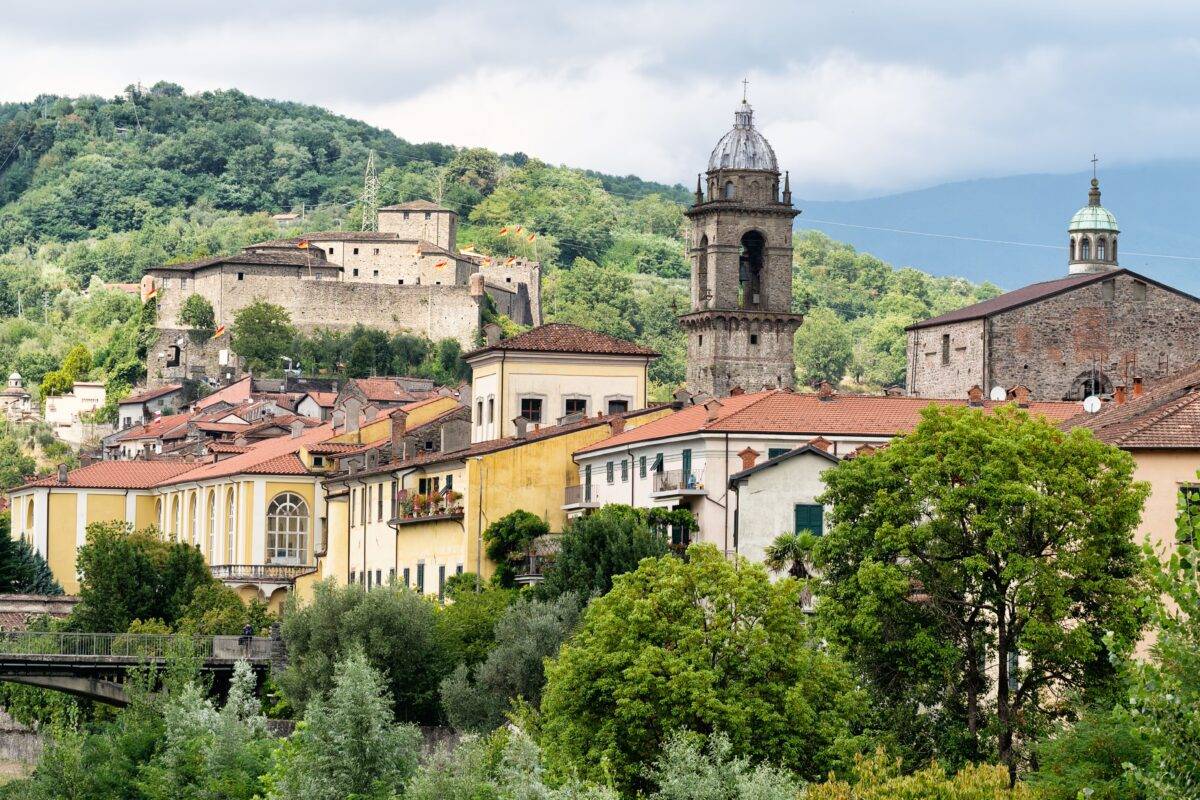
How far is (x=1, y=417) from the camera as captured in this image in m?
165

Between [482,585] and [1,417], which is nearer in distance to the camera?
[482,585]

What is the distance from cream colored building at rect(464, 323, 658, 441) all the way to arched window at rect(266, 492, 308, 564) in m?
13.7

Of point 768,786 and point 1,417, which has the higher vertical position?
point 1,417

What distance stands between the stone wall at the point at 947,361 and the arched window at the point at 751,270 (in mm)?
23627

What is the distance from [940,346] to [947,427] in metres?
33.7

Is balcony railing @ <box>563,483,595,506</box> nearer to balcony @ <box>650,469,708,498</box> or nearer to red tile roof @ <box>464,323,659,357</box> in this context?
balcony @ <box>650,469,708,498</box>

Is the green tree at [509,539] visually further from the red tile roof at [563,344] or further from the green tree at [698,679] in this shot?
the green tree at [698,679]

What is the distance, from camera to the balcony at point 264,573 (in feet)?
274

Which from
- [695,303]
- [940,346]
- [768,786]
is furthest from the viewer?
[695,303]

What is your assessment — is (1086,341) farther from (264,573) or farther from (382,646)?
(264,573)

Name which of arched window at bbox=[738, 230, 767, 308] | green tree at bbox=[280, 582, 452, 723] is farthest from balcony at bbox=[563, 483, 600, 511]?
arched window at bbox=[738, 230, 767, 308]

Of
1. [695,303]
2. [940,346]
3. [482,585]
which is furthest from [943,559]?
[695,303]

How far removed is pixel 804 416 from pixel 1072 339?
55.0ft

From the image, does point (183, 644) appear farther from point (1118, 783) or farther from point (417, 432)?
point (1118, 783)
